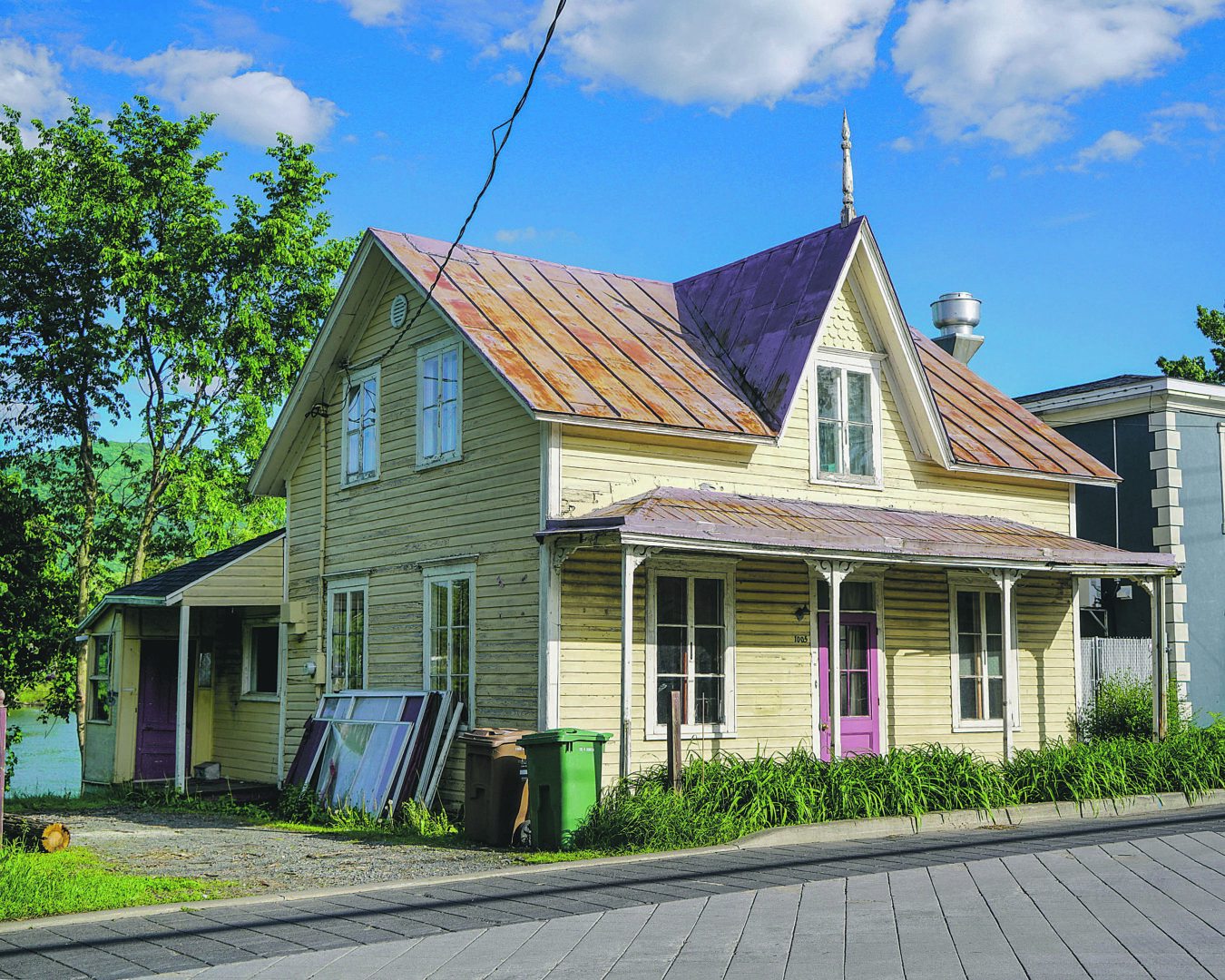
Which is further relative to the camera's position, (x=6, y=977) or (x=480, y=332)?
(x=480, y=332)

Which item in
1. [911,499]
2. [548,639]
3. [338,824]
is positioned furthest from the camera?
[911,499]

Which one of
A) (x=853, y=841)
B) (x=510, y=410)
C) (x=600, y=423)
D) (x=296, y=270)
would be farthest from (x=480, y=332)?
(x=296, y=270)

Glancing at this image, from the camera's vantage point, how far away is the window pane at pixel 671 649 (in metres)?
14.0

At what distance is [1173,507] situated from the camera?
19953 mm

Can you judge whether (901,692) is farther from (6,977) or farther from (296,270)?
(296,270)

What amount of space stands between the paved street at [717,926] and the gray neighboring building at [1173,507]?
10.6 meters

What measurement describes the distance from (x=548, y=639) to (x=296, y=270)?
2060 centimetres

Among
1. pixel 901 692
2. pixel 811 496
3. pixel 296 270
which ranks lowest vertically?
pixel 901 692

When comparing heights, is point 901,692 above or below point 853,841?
above

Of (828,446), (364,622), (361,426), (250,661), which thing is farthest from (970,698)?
(250,661)

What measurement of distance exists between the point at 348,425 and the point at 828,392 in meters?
6.69

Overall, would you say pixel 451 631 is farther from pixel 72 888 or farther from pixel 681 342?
pixel 72 888

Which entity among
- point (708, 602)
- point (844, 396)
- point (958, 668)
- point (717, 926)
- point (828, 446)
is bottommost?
point (717, 926)

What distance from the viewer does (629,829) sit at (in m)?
11.1
